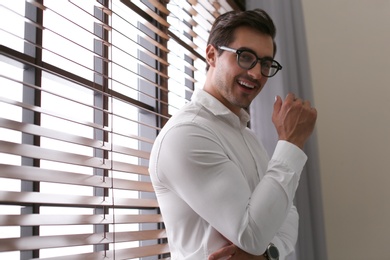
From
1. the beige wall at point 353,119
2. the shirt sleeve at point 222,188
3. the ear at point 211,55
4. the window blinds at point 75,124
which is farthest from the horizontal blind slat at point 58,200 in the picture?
the beige wall at point 353,119

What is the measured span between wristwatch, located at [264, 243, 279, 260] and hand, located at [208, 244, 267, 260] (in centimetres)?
7

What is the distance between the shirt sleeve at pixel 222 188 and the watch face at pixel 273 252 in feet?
0.44

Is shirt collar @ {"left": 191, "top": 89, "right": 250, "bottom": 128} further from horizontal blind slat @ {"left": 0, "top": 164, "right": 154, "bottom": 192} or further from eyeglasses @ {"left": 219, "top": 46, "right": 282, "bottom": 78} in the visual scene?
horizontal blind slat @ {"left": 0, "top": 164, "right": 154, "bottom": 192}

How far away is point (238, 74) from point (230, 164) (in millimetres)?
330

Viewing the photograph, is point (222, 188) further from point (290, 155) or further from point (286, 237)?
point (286, 237)

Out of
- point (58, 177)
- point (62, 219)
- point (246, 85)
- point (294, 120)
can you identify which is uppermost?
point (246, 85)

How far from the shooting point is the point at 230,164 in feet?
4.22

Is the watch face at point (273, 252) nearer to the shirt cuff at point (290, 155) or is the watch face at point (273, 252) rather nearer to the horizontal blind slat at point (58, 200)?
the shirt cuff at point (290, 155)

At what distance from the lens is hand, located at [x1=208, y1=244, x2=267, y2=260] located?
1284 mm

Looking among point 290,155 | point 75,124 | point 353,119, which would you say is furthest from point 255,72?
point 353,119

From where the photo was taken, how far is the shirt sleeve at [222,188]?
4.03ft

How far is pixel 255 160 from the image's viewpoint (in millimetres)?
1514

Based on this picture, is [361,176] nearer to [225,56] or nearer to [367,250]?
[367,250]

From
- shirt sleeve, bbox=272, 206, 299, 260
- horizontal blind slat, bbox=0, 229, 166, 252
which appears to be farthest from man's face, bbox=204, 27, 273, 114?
horizontal blind slat, bbox=0, 229, 166, 252
